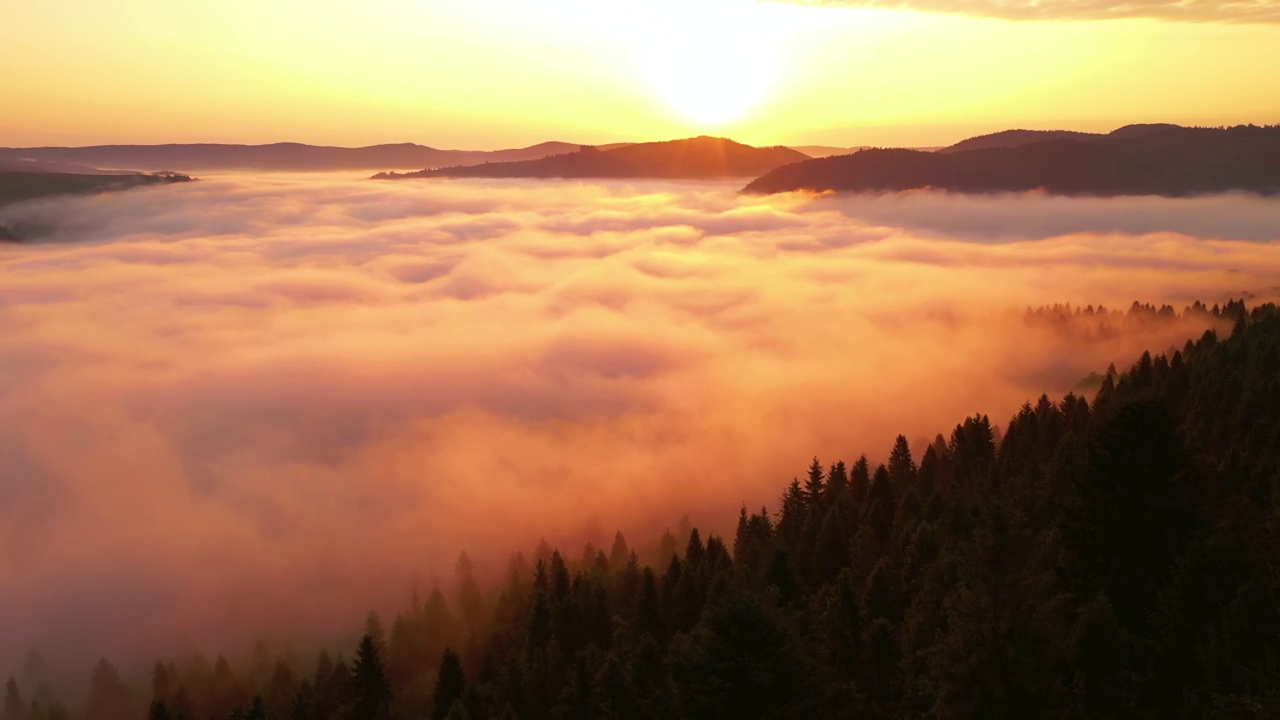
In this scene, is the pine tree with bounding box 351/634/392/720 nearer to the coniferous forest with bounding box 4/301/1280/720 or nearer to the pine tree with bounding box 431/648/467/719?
the coniferous forest with bounding box 4/301/1280/720

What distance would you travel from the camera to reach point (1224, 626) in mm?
25969

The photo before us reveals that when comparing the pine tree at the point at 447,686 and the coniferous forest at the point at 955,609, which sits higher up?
the coniferous forest at the point at 955,609

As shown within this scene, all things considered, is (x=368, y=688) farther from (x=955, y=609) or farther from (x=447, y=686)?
(x=955, y=609)

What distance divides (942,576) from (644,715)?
571 inches

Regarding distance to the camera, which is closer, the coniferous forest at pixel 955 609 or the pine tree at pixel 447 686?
the coniferous forest at pixel 955 609

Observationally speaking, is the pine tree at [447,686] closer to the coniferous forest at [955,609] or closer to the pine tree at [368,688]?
the coniferous forest at [955,609]

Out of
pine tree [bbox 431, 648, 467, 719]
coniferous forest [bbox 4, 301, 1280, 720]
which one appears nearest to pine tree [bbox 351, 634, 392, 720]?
coniferous forest [bbox 4, 301, 1280, 720]

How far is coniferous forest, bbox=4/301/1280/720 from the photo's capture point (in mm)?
22656

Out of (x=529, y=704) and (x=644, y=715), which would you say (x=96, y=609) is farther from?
(x=644, y=715)

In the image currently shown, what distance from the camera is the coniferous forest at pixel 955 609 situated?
74.3ft

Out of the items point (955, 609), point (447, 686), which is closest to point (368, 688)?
point (447, 686)

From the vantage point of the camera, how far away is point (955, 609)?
22766 millimetres

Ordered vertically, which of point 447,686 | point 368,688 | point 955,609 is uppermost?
point 955,609

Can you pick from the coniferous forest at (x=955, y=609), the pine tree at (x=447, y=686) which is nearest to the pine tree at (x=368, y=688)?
the coniferous forest at (x=955, y=609)
